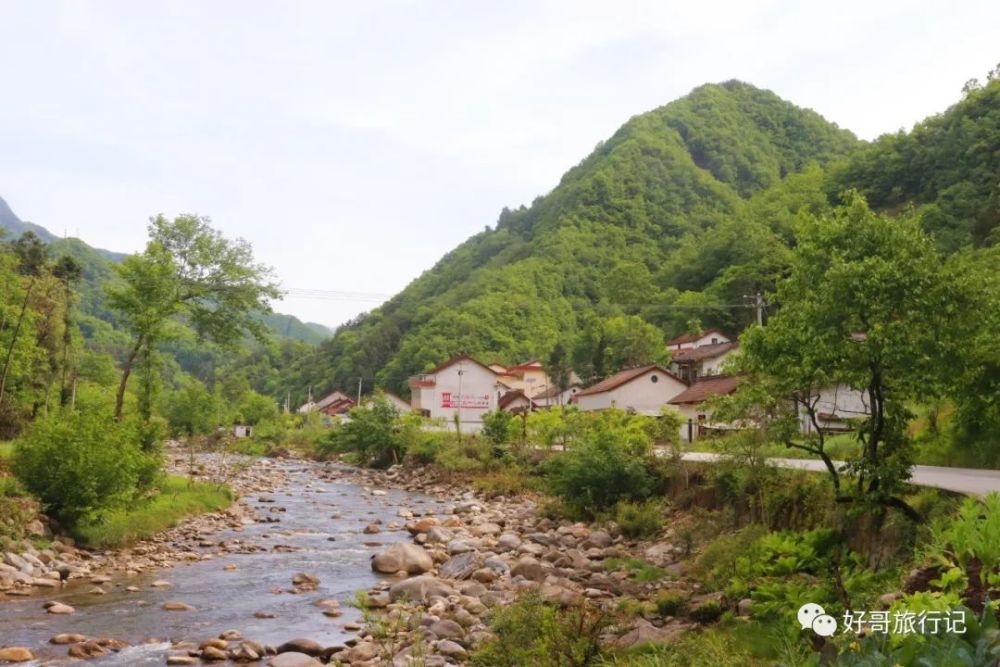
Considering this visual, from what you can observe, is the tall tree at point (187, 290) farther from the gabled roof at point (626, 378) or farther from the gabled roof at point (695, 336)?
the gabled roof at point (695, 336)

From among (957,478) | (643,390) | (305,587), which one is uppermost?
(643,390)

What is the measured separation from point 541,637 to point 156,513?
18.2m

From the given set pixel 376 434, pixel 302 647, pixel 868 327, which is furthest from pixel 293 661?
pixel 376 434

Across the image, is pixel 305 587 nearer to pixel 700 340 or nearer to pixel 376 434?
pixel 376 434

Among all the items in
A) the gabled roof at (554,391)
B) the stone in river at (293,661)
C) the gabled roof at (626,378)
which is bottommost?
the stone in river at (293,661)

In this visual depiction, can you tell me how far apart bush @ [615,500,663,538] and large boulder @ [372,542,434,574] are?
224 inches

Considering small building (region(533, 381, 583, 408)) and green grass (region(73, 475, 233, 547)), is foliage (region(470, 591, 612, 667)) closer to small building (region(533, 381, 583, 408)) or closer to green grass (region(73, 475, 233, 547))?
green grass (region(73, 475, 233, 547))

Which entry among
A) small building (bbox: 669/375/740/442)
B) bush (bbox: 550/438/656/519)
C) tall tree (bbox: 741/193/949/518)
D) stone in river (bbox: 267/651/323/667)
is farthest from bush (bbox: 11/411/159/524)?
small building (bbox: 669/375/740/442)

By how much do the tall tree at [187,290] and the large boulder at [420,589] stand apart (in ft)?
54.6

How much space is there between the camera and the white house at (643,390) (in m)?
46.9

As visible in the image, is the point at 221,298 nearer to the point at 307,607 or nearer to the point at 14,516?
the point at 14,516

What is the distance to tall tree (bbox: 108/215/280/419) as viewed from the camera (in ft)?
93.2

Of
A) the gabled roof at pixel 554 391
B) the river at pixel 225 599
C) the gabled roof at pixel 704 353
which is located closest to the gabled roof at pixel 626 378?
the gabled roof at pixel 704 353

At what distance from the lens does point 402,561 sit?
64.8 feet
